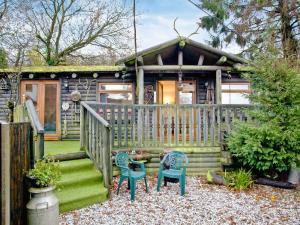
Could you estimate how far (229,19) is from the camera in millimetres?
11383

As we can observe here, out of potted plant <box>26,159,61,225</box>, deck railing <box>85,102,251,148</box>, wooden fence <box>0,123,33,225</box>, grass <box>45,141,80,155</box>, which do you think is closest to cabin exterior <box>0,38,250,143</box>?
grass <box>45,141,80,155</box>

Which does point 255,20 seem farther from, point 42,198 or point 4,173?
point 4,173

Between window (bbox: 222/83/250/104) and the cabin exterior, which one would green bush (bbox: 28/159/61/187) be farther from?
window (bbox: 222/83/250/104)

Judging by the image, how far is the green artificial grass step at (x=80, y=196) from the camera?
339 centimetres

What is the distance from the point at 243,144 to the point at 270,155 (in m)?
0.56

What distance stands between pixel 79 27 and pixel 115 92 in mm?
9398

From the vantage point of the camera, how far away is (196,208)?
11.9 feet

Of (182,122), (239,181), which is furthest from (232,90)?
(239,181)

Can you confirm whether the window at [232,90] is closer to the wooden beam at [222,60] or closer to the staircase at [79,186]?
the wooden beam at [222,60]

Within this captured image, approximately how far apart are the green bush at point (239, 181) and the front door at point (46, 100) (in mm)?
5870

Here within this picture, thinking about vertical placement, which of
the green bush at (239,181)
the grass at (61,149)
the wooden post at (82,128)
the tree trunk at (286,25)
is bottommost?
the green bush at (239,181)

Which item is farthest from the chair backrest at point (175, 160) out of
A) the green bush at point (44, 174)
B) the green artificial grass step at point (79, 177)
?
the green bush at point (44, 174)

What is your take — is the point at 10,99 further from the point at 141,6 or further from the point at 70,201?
the point at 141,6

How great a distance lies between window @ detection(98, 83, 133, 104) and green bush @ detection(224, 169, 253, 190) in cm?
445
